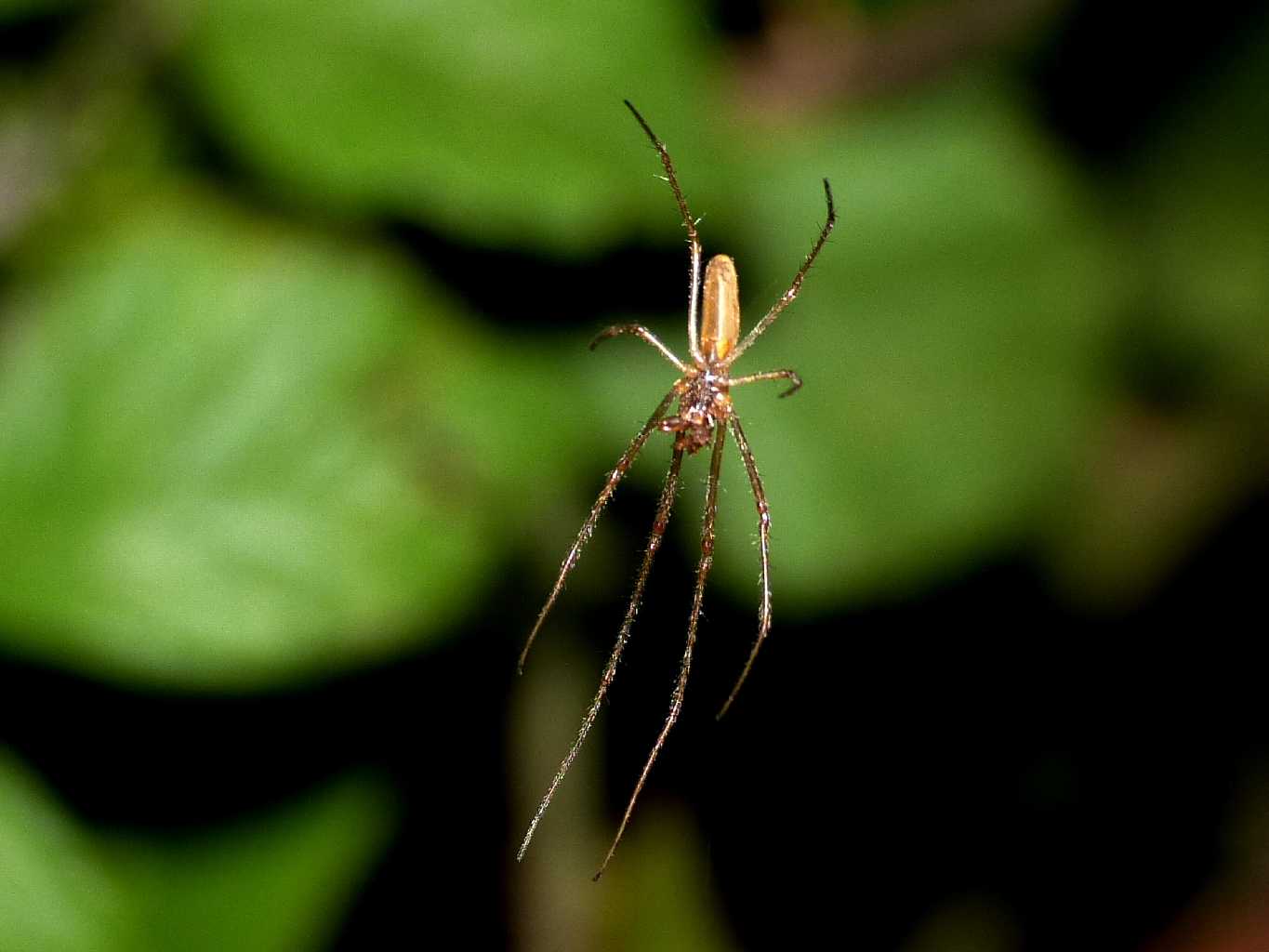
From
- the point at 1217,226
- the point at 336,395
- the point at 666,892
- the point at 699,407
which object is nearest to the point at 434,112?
the point at 336,395

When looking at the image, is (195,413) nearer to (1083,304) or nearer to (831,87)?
(831,87)

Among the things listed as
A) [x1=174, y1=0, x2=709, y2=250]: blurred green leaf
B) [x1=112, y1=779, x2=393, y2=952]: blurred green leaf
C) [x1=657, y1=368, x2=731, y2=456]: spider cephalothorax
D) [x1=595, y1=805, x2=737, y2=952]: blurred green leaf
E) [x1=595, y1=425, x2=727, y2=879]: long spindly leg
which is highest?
[x1=174, y1=0, x2=709, y2=250]: blurred green leaf

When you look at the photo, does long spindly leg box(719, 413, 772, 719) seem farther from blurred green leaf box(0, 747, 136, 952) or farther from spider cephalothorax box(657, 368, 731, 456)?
blurred green leaf box(0, 747, 136, 952)

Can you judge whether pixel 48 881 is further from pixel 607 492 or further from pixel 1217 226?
pixel 1217 226

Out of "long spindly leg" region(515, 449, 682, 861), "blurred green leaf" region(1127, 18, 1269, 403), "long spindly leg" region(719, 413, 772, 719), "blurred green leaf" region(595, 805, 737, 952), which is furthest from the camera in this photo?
"blurred green leaf" region(1127, 18, 1269, 403)

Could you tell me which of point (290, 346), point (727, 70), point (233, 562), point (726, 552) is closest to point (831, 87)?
point (727, 70)

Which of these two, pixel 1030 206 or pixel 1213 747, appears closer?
pixel 1030 206

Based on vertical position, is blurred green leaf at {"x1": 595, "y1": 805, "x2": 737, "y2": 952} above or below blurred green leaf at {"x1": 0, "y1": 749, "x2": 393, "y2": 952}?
below

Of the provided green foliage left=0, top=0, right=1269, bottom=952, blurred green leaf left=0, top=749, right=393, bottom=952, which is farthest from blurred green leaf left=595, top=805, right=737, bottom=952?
blurred green leaf left=0, top=749, right=393, bottom=952
